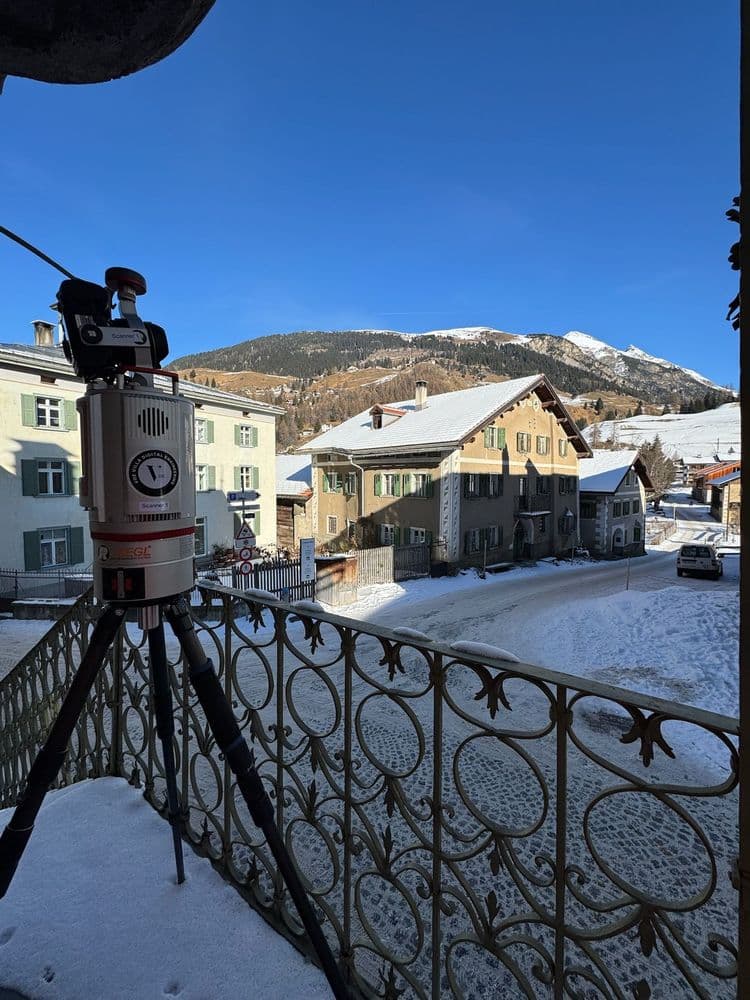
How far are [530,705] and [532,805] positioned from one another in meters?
2.62

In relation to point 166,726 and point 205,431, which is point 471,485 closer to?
point 205,431

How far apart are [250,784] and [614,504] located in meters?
28.9

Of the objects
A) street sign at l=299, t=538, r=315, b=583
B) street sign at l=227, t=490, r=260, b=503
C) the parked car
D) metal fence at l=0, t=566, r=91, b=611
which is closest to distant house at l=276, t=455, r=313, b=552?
street sign at l=227, t=490, r=260, b=503

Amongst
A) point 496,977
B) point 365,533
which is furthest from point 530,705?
point 365,533

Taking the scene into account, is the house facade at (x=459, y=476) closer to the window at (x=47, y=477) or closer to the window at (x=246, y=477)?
the window at (x=246, y=477)

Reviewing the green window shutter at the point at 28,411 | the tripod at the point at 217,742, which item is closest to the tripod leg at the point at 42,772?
the tripod at the point at 217,742

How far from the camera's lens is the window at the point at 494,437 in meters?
20.7

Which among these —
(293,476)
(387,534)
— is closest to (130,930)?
(387,534)

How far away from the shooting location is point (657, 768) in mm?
5273

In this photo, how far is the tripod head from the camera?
4.52ft

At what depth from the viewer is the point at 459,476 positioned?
1944 cm

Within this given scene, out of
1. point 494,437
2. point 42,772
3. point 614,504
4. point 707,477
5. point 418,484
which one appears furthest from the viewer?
point 707,477

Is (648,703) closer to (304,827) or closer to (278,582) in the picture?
(304,827)

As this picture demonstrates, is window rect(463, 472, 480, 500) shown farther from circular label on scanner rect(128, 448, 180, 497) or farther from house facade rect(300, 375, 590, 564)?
circular label on scanner rect(128, 448, 180, 497)
